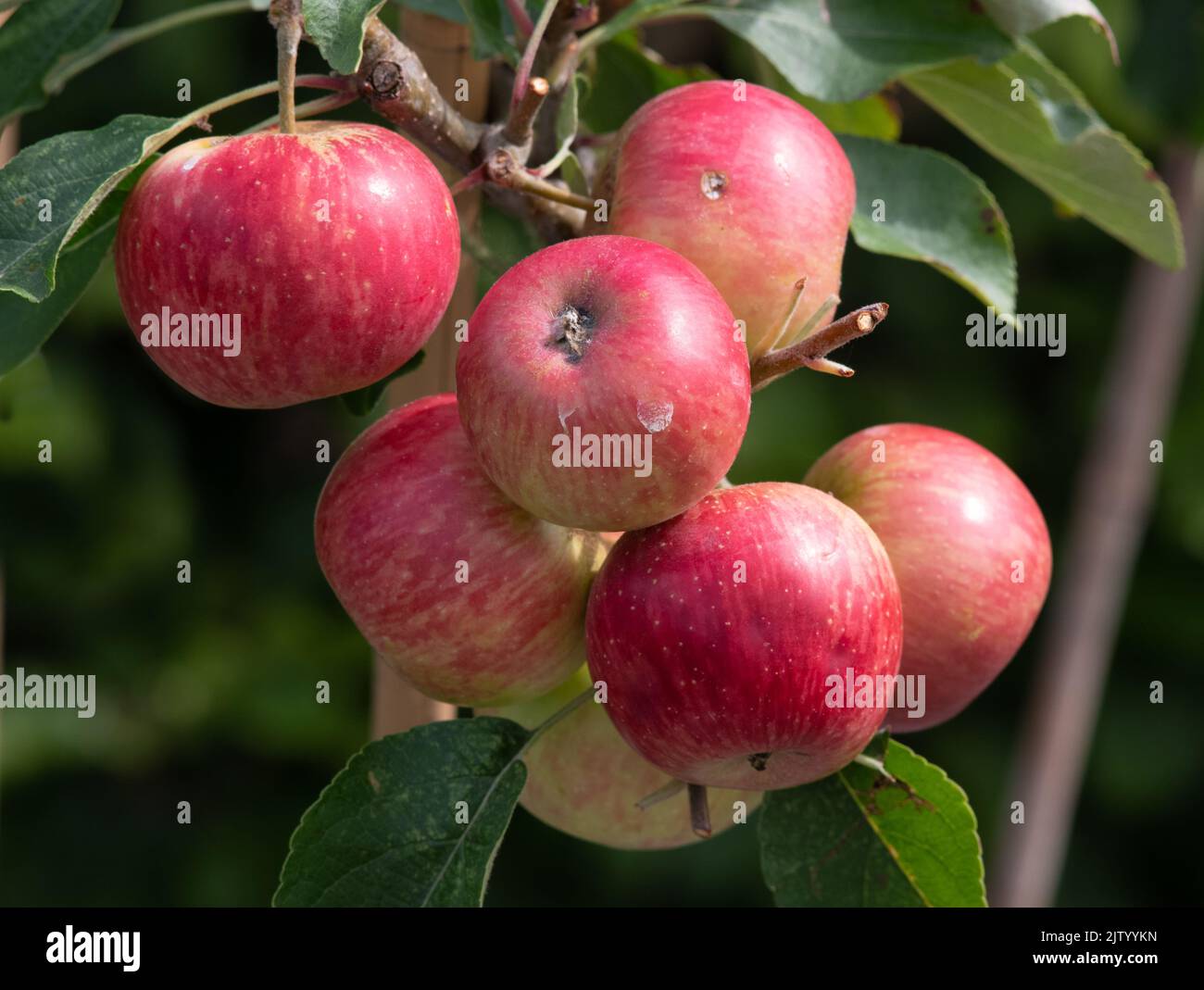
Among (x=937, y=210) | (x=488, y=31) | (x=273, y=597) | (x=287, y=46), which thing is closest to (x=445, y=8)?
(x=488, y=31)

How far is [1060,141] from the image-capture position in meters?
0.75

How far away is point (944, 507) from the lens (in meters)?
0.64

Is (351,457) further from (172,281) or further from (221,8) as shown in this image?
(221,8)

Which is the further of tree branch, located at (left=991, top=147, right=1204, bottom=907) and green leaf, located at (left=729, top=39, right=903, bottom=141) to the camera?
tree branch, located at (left=991, top=147, right=1204, bottom=907)

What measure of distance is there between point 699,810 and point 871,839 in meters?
0.10

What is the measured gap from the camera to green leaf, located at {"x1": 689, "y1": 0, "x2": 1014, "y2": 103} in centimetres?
69

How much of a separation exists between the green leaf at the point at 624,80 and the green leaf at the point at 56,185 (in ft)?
0.99

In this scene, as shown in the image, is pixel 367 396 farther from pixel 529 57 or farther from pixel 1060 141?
pixel 1060 141

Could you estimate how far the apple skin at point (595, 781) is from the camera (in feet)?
2.24

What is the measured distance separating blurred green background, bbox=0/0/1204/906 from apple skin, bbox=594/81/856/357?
1.05 meters

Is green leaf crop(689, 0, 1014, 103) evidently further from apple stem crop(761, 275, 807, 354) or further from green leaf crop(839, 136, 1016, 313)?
apple stem crop(761, 275, 807, 354)

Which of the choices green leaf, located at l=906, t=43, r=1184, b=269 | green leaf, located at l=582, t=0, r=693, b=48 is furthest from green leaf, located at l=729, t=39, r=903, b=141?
green leaf, located at l=582, t=0, r=693, b=48
